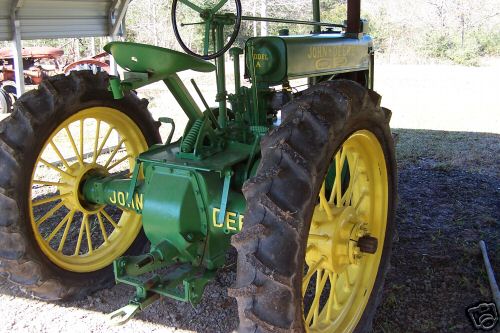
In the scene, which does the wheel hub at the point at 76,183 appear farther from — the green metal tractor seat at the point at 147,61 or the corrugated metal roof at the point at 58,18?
the corrugated metal roof at the point at 58,18

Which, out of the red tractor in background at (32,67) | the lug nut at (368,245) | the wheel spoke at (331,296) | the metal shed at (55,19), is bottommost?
the wheel spoke at (331,296)

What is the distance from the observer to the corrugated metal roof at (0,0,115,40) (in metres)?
4.98

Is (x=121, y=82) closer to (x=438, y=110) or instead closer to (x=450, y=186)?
(x=450, y=186)


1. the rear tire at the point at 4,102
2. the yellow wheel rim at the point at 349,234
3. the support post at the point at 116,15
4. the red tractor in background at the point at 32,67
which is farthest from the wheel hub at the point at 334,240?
the rear tire at the point at 4,102

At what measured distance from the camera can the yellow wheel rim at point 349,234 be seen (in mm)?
2178

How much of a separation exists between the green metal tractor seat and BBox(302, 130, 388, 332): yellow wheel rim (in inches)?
32.6

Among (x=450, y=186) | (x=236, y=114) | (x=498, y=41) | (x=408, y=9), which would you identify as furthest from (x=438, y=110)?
(x=408, y=9)

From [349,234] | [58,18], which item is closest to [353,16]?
[349,234]

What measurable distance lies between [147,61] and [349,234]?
1183 mm

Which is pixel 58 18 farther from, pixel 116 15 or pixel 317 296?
pixel 317 296

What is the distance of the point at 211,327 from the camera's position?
8.96 feet

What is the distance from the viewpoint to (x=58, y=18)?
17.6ft

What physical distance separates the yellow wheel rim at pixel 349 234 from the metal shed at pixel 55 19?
393cm

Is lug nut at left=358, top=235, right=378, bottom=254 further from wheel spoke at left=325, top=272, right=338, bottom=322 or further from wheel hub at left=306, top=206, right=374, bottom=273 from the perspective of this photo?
wheel spoke at left=325, top=272, right=338, bottom=322
